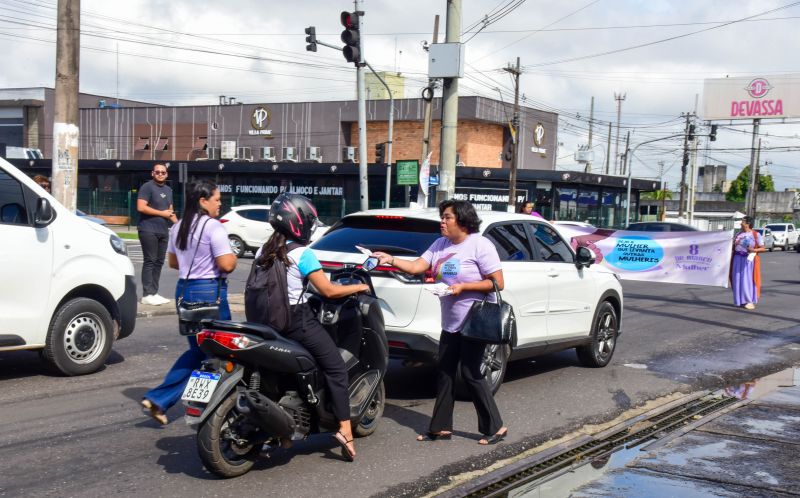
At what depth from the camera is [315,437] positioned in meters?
6.38

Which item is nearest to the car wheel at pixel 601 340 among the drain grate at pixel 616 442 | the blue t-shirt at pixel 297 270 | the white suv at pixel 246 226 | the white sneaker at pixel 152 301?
the drain grate at pixel 616 442

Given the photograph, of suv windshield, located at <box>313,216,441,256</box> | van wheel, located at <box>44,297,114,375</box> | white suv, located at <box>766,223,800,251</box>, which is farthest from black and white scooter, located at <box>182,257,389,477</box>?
white suv, located at <box>766,223,800,251</box>

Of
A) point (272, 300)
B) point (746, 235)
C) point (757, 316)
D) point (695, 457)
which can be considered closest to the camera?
point (272, 300)

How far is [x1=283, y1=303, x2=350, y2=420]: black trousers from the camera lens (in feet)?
17.6

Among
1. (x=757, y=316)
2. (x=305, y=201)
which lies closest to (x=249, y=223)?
(x=757, y=316)

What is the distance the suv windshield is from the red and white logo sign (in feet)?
215

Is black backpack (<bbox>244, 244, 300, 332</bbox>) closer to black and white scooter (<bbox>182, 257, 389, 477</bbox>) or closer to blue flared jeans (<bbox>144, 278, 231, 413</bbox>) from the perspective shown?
black and white scooter (<bbox>182, 257, 389, 477</bbox>)

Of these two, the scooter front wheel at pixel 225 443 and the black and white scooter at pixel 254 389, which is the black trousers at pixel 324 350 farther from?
the scooter front wheel at pixel 225 443

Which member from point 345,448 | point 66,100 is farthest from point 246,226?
point 345,448

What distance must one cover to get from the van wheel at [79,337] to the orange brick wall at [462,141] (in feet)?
141

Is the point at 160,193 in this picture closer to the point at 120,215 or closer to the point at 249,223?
the point at 249,223

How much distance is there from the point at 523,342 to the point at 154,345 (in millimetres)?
4236

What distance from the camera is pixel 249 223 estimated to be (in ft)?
90.1

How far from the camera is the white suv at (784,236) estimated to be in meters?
55.2
